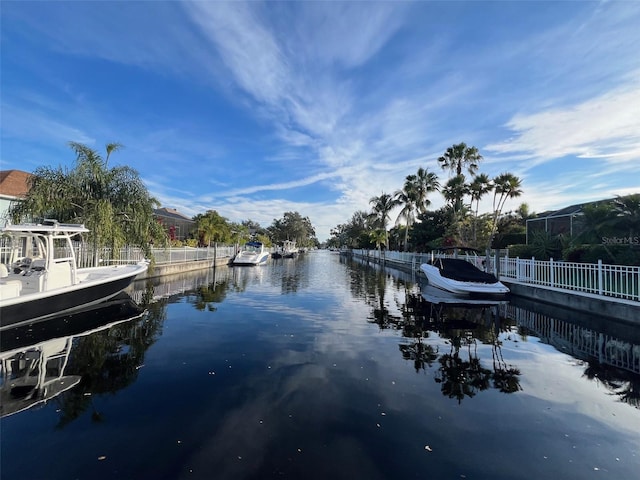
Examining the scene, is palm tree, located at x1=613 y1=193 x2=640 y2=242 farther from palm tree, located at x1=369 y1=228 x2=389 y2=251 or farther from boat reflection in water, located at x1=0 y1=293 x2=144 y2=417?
palm tree, located at x1=369 y1=228 x2=389 y2=251

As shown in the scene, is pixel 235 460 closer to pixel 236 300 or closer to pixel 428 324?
pixel 428 324

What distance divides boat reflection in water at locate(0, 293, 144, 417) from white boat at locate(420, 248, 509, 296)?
1059cm

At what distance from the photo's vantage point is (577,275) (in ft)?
32.9

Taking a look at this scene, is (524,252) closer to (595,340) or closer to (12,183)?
(595,340)

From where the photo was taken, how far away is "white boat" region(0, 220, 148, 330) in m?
6.50

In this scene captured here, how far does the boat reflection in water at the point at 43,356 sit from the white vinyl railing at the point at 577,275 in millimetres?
11758

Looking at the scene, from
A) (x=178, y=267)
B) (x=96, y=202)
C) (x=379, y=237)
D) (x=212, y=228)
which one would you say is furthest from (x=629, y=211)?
(x=379, y=237)

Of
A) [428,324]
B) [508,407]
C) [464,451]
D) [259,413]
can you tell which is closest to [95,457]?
[259,413]

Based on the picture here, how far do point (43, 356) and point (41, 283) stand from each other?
255cm

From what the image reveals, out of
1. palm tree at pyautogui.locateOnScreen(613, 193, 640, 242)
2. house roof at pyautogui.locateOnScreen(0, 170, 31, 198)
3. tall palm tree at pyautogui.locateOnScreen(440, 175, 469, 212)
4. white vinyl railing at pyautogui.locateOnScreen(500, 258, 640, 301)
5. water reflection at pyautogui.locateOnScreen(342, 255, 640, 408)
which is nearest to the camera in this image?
water reflection at pyautogui.locateOnScreen(342, 255, 640, 408)

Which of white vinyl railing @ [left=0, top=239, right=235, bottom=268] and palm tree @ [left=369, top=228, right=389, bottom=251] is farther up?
palm tree @ [left=369, top=228, right=389, bottom=251]

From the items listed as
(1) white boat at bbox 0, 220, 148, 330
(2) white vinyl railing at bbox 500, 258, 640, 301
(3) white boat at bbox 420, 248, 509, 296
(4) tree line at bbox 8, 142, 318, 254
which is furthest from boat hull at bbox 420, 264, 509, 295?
(4) tree line at bbox 8, 142, 318, 254

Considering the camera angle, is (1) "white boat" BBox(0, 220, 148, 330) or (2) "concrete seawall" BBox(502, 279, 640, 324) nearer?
(1) "white boat" BBox(0, 220, 148, 330)

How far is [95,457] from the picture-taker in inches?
114
